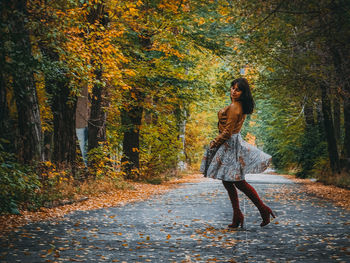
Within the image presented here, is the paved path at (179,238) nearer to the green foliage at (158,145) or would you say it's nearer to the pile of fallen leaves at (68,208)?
the pile of fallen leaves at (68,208)

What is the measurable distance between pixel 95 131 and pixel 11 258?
1204cm

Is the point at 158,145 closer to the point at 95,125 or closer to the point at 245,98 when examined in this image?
the point at 95,125

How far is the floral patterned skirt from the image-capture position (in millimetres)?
7207

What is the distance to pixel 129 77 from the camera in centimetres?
1683

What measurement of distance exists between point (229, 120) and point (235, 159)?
0.62 meters

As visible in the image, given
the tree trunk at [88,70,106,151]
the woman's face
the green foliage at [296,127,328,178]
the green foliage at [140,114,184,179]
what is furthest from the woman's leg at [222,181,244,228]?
the green foliage at [296,127,328,178]

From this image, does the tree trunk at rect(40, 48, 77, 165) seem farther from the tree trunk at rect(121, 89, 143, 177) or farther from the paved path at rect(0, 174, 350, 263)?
the tree trunk at rect(121, 89, 143, 177)

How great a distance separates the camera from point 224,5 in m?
18.8

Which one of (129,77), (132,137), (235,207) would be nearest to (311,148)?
(132,137)

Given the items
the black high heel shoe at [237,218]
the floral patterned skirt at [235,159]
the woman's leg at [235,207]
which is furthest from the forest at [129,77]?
the black high heel shoe at [237,218]

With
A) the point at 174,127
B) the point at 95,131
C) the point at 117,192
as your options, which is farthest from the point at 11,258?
the point at 174,127

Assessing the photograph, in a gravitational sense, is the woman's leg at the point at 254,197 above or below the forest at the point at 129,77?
below

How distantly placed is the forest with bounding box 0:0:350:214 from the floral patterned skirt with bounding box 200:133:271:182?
3049 mm

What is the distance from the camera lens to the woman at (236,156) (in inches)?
282
